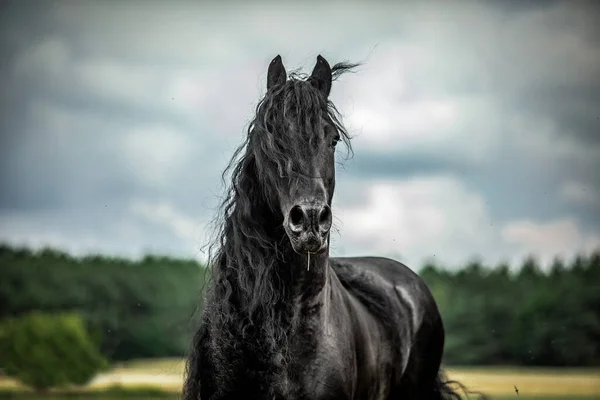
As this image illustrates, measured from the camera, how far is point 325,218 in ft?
16.3

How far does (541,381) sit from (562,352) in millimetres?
5144

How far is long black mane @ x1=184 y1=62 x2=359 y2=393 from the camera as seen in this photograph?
5.48m

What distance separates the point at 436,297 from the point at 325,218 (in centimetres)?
3098

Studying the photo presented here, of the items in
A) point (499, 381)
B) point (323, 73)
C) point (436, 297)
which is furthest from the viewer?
point (436, 297)

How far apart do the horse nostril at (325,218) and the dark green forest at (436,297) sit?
28.4 meters

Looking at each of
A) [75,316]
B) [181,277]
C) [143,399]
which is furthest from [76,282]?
[143,399]

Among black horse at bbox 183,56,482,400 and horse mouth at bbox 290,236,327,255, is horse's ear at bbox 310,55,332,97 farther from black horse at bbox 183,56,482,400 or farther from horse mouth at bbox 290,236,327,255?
horse mouth at bbox 290,236,327,255

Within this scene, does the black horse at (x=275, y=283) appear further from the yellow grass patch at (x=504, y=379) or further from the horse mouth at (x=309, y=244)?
the yellow grass patch at (x=504, y=379)

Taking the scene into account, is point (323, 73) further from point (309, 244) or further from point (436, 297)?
point (436, 297)

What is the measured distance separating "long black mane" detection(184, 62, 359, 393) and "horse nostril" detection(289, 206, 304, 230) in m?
0.44

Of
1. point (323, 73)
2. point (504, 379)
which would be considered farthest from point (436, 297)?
point (323, 73)

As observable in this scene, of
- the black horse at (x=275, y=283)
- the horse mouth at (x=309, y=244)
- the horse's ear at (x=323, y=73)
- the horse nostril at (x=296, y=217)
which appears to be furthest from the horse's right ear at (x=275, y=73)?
the horse mouth at (x=309, y=244)

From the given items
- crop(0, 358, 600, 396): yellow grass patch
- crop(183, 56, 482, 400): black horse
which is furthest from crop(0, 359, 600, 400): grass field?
Answer: crop(183, 56, 482, 400): black horse

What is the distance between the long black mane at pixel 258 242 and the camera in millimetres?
5477
